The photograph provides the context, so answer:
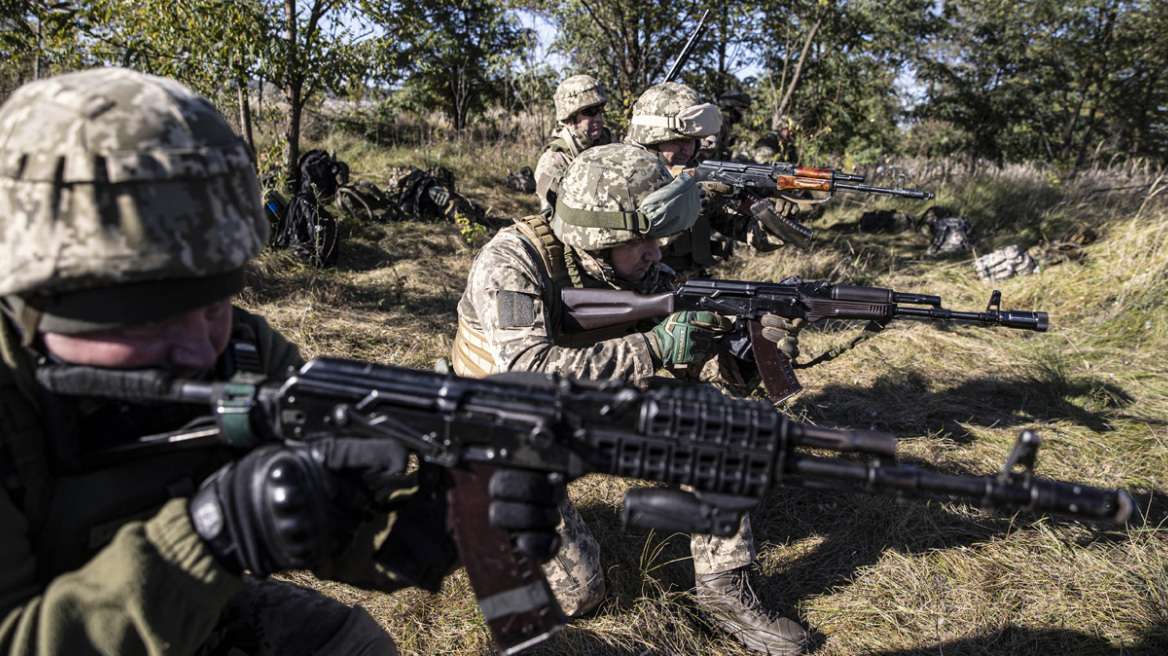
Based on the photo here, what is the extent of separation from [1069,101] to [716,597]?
2504 centimetres

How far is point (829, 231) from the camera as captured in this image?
1002cm

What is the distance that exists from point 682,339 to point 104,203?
90.7 inches

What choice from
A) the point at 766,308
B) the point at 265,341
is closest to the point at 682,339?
the point at 766,308

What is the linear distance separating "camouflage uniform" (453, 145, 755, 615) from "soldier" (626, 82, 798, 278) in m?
1.98

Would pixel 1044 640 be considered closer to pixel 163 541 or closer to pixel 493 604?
pixel 493 604

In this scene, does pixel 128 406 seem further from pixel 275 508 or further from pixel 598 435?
pixel 598 435

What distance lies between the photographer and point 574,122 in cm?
655

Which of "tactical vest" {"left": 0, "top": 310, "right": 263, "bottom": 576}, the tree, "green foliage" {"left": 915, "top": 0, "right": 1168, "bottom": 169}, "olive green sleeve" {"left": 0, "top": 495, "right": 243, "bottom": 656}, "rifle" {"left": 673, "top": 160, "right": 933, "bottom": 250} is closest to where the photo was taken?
"olive green sleeve" {"left": 0, "top": 495, "right": 243, "bottom": 656}

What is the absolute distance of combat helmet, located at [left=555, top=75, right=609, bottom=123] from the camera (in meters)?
6.30

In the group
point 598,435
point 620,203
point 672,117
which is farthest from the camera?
point 672,117

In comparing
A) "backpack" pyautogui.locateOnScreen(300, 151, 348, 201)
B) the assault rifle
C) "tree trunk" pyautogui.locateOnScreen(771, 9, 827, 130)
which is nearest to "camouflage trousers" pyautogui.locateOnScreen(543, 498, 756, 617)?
the assault rifle

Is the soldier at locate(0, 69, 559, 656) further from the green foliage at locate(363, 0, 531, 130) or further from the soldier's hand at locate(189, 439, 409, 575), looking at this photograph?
the green foliage at locate(363, 0, 531, 130)

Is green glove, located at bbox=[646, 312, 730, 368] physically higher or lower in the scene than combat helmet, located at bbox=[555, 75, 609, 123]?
lower

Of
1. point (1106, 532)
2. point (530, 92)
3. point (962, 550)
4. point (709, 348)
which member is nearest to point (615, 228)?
point (709, 348)
